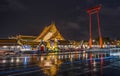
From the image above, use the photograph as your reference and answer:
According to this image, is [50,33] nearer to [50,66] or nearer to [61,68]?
[50,66]

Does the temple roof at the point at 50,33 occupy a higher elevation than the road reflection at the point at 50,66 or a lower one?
higher

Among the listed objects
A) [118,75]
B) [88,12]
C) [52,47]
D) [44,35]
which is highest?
[88,12]

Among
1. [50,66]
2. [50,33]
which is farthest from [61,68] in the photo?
[50,33]

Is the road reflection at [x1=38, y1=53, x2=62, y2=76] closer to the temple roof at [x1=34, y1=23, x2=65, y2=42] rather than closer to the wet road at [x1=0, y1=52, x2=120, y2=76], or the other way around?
the wet road at [x1=0, y1=52, x2=120, y2=76]

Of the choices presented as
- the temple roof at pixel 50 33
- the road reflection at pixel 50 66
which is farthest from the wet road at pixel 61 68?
the temple roof at pixel 50 33

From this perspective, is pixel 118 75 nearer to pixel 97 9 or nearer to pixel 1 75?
pixel 1 75

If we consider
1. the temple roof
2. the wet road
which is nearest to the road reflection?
the wet road

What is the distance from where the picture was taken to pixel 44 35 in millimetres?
92125

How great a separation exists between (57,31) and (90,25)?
16045 millimetres

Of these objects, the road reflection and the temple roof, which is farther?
the temple roof

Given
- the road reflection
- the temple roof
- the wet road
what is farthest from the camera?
the temple roof

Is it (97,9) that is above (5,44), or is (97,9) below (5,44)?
above

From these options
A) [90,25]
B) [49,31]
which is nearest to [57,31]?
[49,31]

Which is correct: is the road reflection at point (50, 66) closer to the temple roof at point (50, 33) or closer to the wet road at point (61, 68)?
the wet road at point (61, 68)
